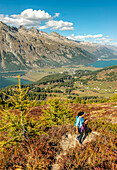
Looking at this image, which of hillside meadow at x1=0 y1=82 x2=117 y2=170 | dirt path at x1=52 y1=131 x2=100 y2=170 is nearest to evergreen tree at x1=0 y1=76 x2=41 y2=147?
hillside meadow at x1=0 y1=82 x2=117 y2=170

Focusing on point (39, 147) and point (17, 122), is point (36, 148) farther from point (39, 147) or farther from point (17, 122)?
point (17, 122)

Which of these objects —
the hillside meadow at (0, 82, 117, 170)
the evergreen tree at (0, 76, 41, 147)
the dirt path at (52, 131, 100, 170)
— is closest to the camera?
the hillside meadow at (0, 82, 117, 170)

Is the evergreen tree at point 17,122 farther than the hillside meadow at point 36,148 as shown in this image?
Yes

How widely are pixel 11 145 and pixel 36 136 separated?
1884 millimetres

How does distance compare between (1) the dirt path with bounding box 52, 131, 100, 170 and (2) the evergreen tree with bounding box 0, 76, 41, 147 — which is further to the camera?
(1) the dirt path with bounding box 52, 131, 100, 170

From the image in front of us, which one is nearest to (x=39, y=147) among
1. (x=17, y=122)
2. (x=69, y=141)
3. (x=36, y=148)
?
(x=36, y=148)

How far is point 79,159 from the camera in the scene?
6.91 meters

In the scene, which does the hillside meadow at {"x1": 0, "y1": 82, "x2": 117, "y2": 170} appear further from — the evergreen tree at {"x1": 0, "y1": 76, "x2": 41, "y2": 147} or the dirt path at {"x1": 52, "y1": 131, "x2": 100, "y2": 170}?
the dirt path at {"x1": 52, "y1": 131, "x2": 100, "y2": 170}

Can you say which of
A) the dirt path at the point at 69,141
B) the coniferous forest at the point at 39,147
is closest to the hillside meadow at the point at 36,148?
the coniferous forest at the point at 39,147

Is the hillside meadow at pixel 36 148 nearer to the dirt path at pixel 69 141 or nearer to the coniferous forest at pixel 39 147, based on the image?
the coniferous forest at pixel 39 147

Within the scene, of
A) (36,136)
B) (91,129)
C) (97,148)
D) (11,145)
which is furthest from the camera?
→ (91,129)

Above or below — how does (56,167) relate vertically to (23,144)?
below

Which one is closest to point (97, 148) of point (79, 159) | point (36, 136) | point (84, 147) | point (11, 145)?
point (84, 147)

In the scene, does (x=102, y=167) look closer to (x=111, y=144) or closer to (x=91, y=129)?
(x=111, y=144)
